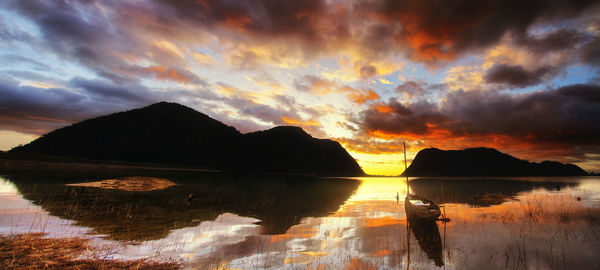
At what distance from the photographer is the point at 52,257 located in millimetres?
10977

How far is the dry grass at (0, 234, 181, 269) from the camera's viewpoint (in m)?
10.2

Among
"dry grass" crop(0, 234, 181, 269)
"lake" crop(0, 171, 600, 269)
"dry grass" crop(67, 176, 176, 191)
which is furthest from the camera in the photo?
"dry grass" crop(67, 176, 176, 191)

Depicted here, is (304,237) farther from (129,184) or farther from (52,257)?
(129,184)

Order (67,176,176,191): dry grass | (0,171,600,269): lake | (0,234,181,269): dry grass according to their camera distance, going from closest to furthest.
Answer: (0,234,181,269): dry grass
(0,171,600,269): lake
(67,176,176,191): dry grass

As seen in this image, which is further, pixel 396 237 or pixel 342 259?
pixel 396 237

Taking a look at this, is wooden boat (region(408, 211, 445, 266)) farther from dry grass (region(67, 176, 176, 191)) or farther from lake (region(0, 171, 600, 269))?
dry grass (region(67, 176, 176, 191))

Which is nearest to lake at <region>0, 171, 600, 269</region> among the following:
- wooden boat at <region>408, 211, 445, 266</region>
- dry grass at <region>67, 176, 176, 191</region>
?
wooden boat at <region>408, 211, 445, 266</region>

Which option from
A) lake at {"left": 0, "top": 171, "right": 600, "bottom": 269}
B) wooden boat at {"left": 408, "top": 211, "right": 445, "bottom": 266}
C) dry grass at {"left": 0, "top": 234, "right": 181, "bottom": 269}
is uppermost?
dry grass at {"left": 0, "top": 234, "right": 181, "bottom": 269}

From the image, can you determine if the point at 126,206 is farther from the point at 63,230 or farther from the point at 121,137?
the point at 121,137

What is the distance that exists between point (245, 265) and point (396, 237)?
12.1 meters

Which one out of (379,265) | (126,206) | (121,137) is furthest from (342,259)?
(121,137)

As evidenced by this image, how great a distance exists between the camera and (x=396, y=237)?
19031 mm

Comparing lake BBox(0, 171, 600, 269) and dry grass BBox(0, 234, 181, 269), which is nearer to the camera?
dry grass BBox(0, 234, 181, 269)

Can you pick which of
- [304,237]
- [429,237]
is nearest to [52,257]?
[304,237]
